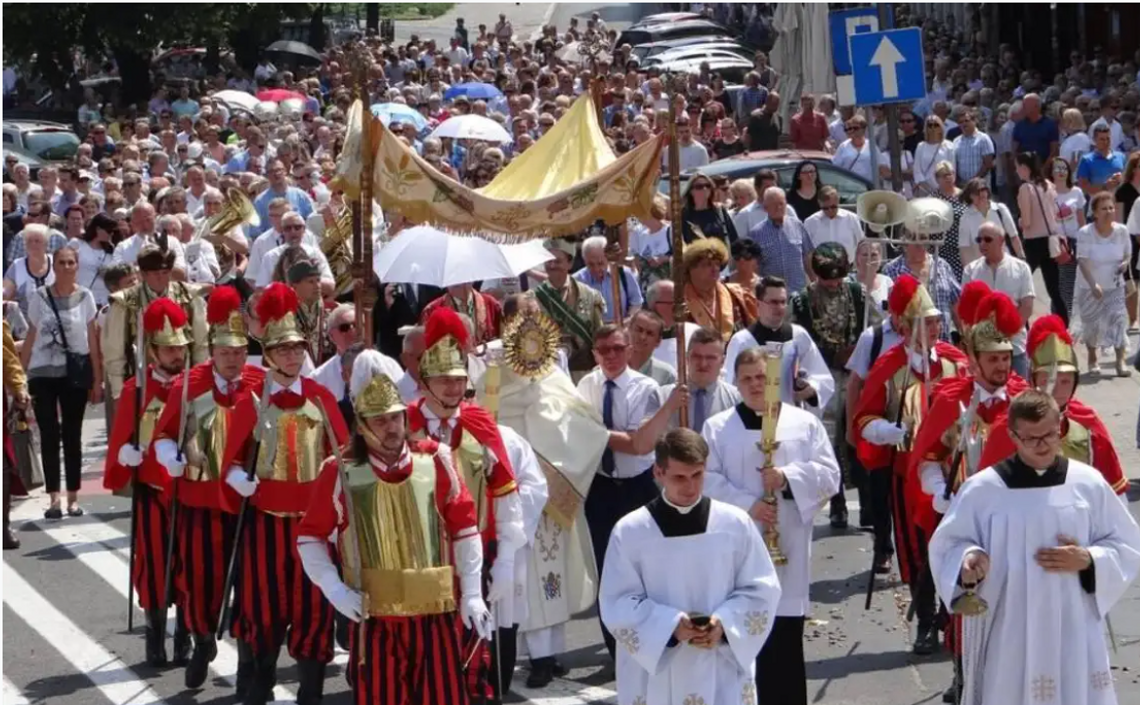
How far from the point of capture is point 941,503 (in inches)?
414

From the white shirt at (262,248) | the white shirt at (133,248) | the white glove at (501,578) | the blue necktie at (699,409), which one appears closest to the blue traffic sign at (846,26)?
the white shirt at (262,248)

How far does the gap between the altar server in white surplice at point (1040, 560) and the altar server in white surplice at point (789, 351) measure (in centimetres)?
333

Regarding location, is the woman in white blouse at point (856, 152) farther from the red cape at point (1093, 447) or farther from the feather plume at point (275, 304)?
the red cape at point (1093, 447)

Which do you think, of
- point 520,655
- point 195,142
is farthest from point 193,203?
point 520,655

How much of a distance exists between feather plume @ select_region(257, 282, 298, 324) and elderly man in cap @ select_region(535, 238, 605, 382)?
9.53 ft

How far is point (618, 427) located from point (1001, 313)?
7.33 feet

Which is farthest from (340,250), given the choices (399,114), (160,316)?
(399,114)

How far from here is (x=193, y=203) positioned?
830 inches

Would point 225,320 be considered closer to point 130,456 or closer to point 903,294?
point 130,456

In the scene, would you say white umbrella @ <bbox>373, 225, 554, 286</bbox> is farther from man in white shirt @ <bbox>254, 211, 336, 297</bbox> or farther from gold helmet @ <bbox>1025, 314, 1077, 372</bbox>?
gold helmet @ <bbox>1025, 314, 1077, 372</bbox>

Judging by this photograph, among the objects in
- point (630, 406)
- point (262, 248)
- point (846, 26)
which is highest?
point (846, 26)

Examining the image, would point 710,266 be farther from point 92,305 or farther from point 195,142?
point 195,142

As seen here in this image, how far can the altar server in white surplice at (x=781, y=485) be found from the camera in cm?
1025

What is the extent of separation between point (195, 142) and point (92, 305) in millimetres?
11418
